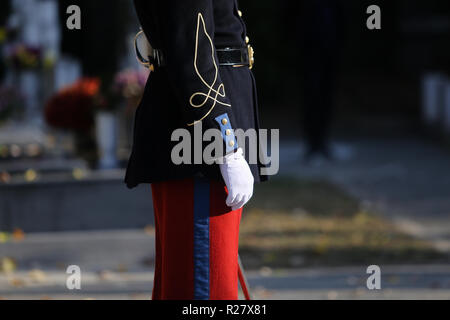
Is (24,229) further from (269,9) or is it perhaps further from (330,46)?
(269,9)

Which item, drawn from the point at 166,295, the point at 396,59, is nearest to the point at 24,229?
the point at 166,295

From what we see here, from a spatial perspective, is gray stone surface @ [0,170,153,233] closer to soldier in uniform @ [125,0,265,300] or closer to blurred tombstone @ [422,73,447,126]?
soldier in uniform @ [125,0,265,300]

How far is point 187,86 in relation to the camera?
2.80 m

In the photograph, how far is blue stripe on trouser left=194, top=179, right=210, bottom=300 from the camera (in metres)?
2.84

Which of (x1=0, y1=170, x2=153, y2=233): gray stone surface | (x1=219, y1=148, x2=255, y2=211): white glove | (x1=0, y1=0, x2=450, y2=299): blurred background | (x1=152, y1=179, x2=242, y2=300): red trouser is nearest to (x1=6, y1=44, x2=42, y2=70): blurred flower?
(x1=0, y1=0, x2=450, y2=299): blurred background

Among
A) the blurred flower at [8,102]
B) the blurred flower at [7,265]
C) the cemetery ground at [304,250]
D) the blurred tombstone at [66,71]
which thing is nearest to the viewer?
the cemetery ground at [304,250]

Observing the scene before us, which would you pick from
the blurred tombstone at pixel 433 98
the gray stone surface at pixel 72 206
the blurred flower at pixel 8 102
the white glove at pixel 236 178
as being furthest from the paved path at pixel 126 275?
the blurred tombstone at pixel 433 98

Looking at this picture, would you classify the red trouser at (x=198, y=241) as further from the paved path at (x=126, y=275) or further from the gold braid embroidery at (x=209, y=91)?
the paved path at (x=126, y=275)

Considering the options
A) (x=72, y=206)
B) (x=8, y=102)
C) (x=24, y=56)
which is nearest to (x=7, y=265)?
(x=72, y=206)

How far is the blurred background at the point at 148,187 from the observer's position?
5926 mm

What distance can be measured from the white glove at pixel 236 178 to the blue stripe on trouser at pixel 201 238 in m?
0.08

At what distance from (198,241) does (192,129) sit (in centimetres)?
34

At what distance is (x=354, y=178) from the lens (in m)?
10.0

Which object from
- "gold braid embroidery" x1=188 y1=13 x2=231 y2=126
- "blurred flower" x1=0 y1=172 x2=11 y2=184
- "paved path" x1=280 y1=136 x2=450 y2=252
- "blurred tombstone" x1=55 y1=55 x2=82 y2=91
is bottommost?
"paved path" x1=280 y1=136 x2=450 y2=252
